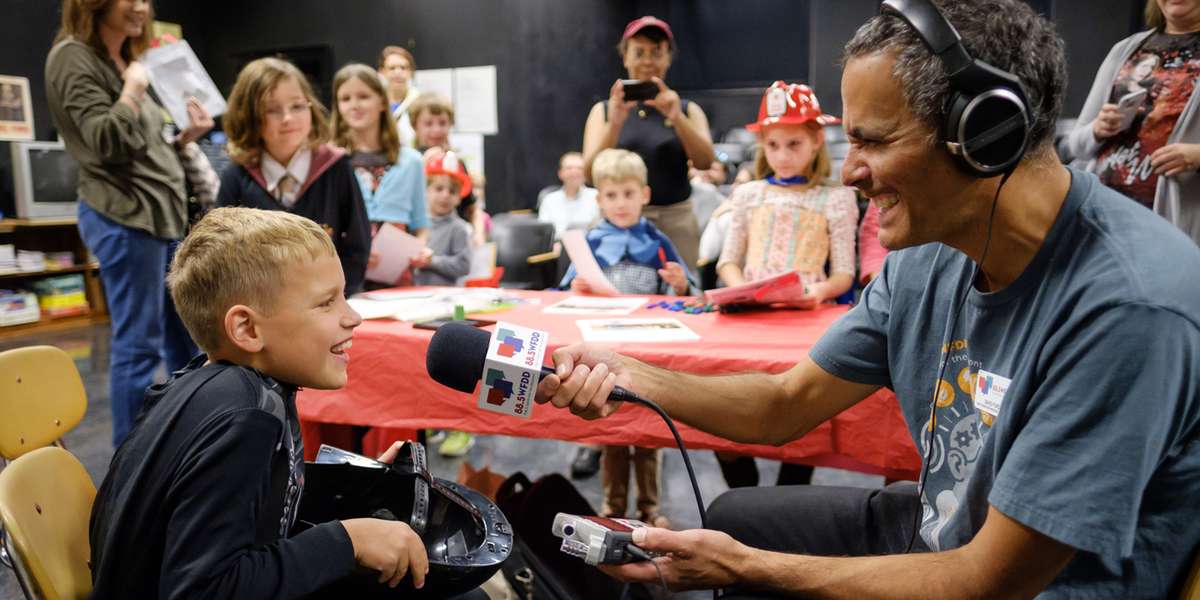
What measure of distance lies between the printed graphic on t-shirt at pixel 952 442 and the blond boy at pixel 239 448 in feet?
2.44

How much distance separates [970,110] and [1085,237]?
0.72 ft

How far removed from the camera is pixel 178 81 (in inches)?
116

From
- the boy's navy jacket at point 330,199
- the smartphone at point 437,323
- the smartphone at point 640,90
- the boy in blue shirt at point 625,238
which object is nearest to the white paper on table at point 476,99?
the smartphone at point 640,90

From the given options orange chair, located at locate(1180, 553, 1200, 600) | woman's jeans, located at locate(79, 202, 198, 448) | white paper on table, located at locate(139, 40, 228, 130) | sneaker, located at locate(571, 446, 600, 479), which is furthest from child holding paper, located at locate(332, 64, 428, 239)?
orange chair, located at locate(1180, 553, 1200, 600)

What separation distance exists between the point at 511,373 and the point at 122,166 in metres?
2.47

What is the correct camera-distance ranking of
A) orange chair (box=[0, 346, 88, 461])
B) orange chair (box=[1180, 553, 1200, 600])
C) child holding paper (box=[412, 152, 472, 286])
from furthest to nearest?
child holding paper (box=[412, 152, 472, 286]) → orange chair (box=[0, 346, 88, 461]) → orange chair (box=[1180, 553, 1200, 600])

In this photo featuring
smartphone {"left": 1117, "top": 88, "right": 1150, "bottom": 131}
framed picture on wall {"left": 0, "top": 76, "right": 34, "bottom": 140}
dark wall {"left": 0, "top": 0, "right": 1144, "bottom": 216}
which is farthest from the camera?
dark wall {"left": 0, "top": 0, "right": 1144, "bottom": 216}

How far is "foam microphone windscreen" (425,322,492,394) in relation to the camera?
3.70ft

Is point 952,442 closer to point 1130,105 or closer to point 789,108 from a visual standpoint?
point 789,108

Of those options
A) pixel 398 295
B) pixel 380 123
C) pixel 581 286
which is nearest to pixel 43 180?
pixel 380 123

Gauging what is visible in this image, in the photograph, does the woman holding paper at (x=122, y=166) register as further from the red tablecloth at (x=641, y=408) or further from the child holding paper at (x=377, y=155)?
the red tablecloth at (x=641, y=408)

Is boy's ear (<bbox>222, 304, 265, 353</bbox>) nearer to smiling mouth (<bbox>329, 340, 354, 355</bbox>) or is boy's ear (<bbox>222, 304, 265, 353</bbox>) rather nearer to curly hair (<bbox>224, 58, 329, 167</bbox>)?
smiling mouth (<bbox>329, 340, 354, 355</bbox>)

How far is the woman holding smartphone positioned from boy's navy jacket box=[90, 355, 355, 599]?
2578 mm

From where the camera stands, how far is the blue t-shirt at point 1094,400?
849 millimetres
